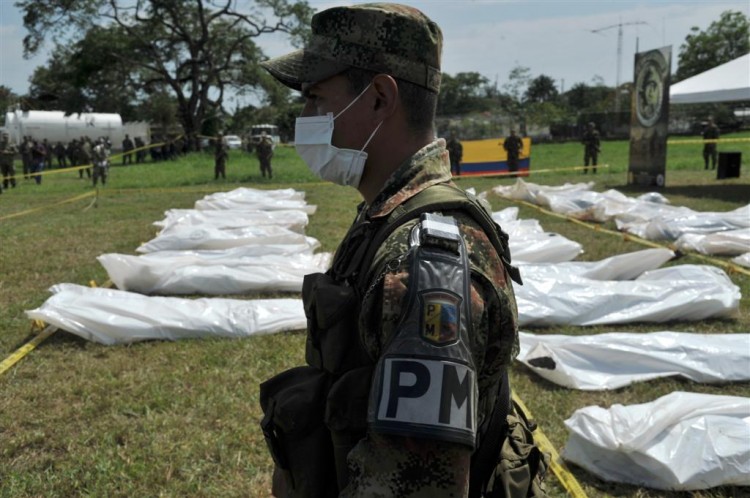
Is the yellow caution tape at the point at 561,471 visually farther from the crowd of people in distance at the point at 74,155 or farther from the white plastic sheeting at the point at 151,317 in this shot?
the crowd of people in distance at the point at 74,155

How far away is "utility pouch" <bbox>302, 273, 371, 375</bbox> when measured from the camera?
45.1 inches

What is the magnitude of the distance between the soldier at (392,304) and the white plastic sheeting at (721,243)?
6.55 m

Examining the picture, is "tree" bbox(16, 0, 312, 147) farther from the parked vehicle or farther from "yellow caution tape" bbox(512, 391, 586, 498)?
"yellow caution tape" bbox(512, 391, 586, 498)

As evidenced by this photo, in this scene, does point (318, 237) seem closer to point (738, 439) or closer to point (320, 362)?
point (738, 439)

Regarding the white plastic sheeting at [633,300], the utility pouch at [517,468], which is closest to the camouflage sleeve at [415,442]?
the utility pouch at [517,468]

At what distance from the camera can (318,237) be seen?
890 centimetres

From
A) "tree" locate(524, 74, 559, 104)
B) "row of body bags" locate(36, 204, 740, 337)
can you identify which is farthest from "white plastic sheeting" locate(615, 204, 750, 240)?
"tree" locate(524, 74, 559, 104)

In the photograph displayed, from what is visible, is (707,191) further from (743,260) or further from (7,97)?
(7,97)

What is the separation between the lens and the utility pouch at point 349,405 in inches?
43.9

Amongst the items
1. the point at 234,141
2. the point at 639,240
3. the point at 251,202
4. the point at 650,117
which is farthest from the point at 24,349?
the point at 234,141

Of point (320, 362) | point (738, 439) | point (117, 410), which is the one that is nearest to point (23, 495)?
point (117, 410)

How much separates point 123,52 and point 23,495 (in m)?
37.3

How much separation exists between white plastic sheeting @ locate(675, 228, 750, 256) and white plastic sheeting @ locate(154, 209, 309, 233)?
183 inches

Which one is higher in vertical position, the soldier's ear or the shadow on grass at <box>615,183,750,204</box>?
the soldier's ear
